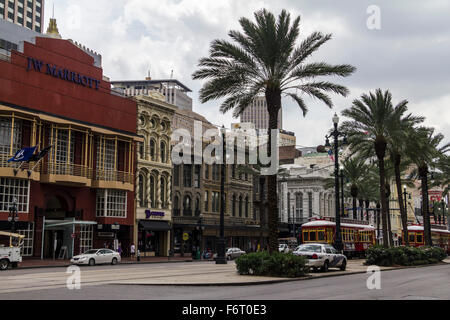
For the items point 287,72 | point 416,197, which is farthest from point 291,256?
point 416,197

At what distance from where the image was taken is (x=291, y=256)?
23.6 meters

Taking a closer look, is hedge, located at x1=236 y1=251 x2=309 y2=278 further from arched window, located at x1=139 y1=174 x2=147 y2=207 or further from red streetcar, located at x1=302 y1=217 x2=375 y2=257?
arched window, located at x1=139 y1=174 x2=147 y2=207

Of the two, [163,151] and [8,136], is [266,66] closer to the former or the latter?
[8,136]

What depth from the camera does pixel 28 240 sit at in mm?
43031

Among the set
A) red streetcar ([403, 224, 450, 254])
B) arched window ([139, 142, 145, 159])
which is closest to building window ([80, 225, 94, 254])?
arched window ([139, 142, 145, 159])

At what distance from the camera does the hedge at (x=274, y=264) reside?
2331 centimetres

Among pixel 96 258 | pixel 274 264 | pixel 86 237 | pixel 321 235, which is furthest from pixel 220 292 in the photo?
pixel 86 237

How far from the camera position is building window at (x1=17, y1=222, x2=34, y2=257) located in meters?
42.7

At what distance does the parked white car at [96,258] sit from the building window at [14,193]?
247 inches

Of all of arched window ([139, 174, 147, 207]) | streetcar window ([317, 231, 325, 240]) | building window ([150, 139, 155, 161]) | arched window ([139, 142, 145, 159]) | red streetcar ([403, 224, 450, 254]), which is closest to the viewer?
streetcar window ([317, 231, 325, 240])

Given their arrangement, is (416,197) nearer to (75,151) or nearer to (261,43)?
(75,151)

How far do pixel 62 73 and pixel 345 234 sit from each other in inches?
1139

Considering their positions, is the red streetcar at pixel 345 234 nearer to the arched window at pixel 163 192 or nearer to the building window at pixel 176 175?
the arched window at pixel 163 192

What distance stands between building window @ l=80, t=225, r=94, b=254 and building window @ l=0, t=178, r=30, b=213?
7.19 meters
